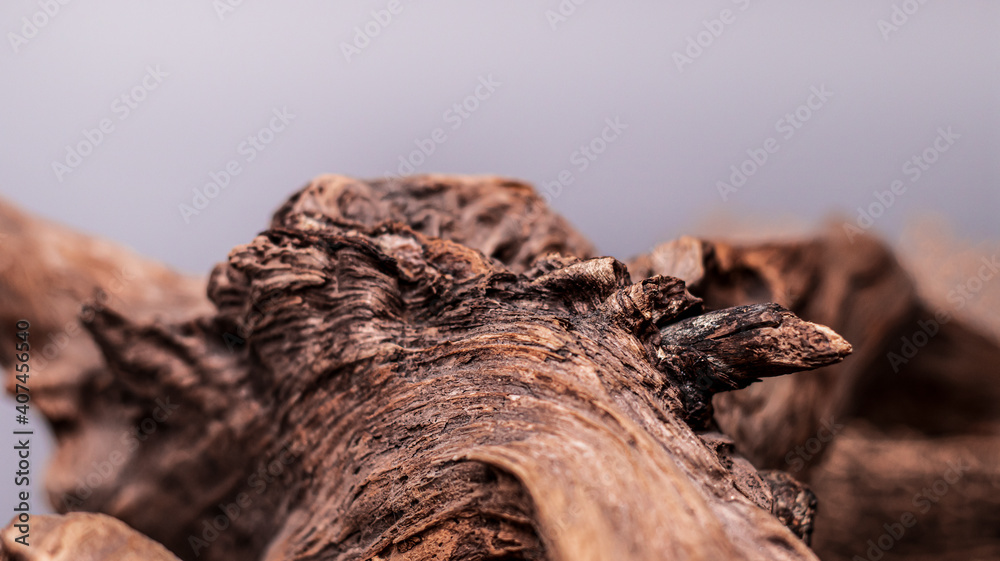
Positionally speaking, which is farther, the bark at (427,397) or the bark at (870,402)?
the bark at (870,402)

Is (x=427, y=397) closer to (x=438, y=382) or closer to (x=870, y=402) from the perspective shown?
(x=438, y=382)

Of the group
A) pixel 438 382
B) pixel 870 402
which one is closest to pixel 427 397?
pixel 438 382

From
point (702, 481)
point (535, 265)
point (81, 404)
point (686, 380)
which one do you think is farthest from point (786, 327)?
point (81, 404)

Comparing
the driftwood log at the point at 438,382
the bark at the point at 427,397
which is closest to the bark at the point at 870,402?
the driftwood log at the point at 438,382

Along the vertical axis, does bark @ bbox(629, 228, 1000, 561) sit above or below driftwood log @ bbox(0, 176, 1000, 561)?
above

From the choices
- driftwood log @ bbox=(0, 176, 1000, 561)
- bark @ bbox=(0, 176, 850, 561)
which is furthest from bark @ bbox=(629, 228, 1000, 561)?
bark @ bbox=(0, 176, 850, 561)

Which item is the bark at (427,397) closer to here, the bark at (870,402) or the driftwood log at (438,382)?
the driftwood log at (438,382)

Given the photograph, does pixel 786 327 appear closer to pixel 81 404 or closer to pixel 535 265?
pixel 535 265

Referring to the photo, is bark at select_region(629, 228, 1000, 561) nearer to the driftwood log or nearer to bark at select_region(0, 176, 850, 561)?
the driftwood log
